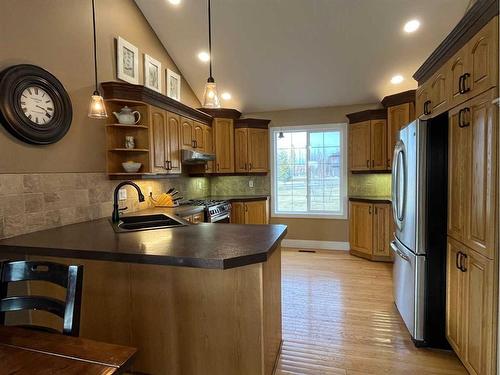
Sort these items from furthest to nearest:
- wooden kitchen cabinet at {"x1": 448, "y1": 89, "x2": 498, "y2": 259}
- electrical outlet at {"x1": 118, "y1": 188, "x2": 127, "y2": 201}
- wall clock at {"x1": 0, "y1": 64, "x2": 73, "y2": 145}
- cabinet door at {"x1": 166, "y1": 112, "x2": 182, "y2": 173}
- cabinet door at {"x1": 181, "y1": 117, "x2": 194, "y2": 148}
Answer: cabinet door at {"x1": 181, "y1": 117, "x2": 194, "y2": 148}, cabinet door at {"x1": 166, "y1": 112, "x2": 182, "y2": 173}, electrical outlet at {"x1": 118, "y1": 188, "x2": 127, "y2": 201}, wall clock at {"x1": 0, "y1": 64, "x2": 73, "y2": 145}, wooden kitchen cabinet at {"x1": 448, "y1": 89, "x2": 498, "y2": 259}

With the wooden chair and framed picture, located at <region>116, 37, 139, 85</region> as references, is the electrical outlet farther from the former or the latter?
the wooden chair

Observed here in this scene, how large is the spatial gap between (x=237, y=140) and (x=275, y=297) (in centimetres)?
353

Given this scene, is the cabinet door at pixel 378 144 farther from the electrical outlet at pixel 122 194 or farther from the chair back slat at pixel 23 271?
the chair back slat at pixel 23 271

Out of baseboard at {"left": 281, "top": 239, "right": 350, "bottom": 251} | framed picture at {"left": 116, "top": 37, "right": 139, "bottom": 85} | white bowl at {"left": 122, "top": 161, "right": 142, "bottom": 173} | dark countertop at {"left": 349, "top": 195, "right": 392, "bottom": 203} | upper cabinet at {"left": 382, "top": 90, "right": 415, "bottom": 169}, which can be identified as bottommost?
baseboard at {"left": 281, "top": 239, "right": 350, "bottom": 251}

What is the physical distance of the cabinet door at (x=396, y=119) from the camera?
4.19 metres

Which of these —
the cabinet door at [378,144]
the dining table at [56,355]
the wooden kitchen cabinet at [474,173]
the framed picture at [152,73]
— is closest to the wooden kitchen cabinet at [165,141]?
the framed picture at [152,73]

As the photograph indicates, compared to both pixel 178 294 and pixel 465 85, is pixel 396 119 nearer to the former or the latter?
pixel 465 85

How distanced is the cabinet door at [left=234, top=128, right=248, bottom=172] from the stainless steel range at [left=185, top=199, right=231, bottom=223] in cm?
84

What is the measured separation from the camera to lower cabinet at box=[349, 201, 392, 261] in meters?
4.30

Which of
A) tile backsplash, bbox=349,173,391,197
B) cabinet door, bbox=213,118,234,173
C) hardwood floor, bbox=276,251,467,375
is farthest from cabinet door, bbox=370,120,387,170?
cabinet door, bbox=213,118,234,173

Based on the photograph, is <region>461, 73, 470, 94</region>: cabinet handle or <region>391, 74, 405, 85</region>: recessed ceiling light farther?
<region>391, 74, 405, 85</region>: recessed ceiling light

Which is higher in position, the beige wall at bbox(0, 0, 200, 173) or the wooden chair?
the beige wall at bbox(0, 0, 200, 173)

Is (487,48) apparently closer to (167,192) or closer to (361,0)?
(361,0)

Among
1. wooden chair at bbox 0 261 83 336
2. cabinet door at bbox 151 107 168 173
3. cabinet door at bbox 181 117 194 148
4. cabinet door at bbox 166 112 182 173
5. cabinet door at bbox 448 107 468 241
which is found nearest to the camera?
wooden chair at bbox 0 261 83 336
